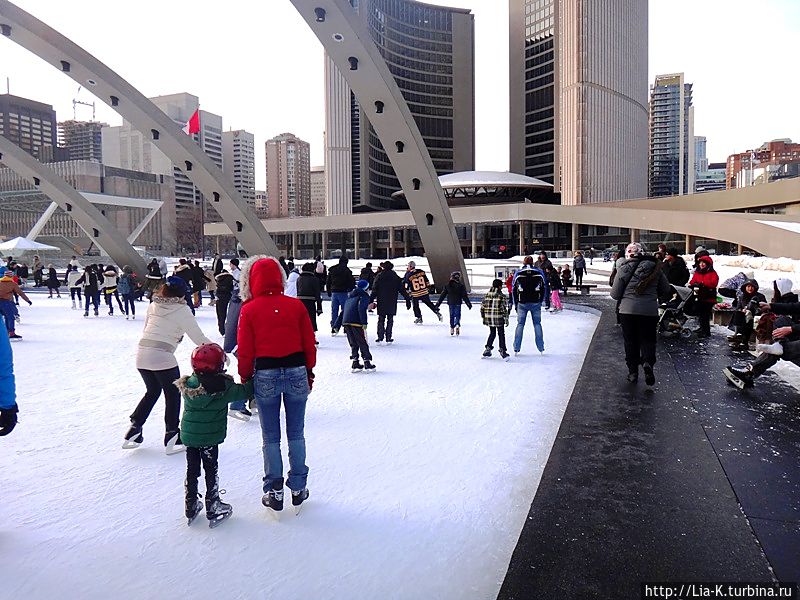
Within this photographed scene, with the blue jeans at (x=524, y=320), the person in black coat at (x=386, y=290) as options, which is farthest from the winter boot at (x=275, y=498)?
the person in black coat at (x=386, y=290)

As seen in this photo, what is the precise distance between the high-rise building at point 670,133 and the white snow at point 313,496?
176952 millimetres

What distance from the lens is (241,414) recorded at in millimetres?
5355

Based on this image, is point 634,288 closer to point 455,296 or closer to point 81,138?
point 455,296

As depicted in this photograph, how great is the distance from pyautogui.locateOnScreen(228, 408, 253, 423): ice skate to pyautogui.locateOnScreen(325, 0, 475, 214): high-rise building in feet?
269

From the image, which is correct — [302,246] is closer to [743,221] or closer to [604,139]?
[604,139]

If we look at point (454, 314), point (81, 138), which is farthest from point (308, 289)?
point (81, 138)

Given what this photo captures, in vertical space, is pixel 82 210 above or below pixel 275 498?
above

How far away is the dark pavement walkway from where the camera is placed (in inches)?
92.6

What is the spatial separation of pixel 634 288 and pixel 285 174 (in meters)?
165

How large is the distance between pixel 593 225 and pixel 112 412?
49100 mm

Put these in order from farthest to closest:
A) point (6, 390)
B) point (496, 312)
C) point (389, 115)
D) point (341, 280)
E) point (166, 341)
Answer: point (389, 115) → point (341, 280) → point (496, 312) → point (166, 341) → point (6, 390)

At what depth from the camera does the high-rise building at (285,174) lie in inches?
6289

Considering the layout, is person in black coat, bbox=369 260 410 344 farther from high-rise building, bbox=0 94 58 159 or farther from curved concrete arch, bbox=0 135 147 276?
high-rise building, bbox=0 94 58 159

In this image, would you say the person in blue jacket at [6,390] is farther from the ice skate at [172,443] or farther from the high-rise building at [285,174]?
the high-rise building at [285,174]
